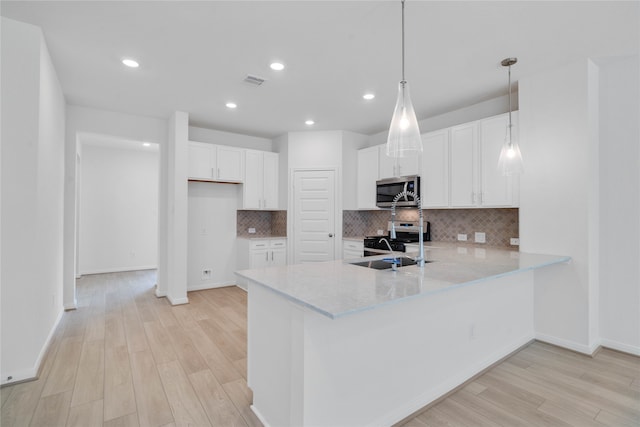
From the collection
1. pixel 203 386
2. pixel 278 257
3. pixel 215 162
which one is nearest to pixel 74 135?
Answer: pixel 215 162

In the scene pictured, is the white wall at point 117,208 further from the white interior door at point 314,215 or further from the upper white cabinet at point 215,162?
the white interior door at point 314,215

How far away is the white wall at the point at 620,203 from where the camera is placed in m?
2.82

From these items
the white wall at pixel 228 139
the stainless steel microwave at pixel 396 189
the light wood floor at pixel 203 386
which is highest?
the white wall at pixel 228 139

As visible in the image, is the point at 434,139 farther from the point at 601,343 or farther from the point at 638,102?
the point at 601,343

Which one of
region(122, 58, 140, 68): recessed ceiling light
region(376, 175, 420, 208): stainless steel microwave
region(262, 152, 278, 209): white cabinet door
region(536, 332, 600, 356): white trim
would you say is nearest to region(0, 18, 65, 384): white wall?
region(122, 58, 140, 68): recessed ceiling light

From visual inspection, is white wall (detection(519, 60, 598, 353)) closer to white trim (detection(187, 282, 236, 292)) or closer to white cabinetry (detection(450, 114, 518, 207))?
white cabinetry (detection(450, 114, 518, 207))

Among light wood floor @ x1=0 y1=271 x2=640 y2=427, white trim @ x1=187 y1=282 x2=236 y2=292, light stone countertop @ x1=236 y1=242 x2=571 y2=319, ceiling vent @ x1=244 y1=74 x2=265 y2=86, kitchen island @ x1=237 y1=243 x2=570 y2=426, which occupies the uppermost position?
ceiling vent @ x1=244 y1=74 x2=265 y2=86

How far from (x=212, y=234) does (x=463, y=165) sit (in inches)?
158

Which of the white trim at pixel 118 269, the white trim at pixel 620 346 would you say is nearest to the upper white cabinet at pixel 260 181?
the white trim at pixel 118 269

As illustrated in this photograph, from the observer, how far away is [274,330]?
1.80 meters

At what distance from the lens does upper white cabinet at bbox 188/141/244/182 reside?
4816 mm

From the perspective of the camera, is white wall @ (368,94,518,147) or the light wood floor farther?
white wall @ (368,94,518,147)

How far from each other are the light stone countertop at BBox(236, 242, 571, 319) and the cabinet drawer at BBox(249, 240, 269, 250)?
2.80 meters

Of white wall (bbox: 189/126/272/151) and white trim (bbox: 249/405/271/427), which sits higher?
white wall (bbox: 189/126/272/151)
